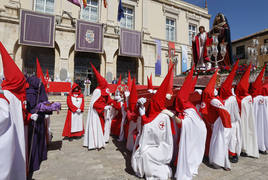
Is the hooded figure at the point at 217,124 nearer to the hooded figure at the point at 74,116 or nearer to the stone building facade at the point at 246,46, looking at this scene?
the hooded figure at the point at 74,116

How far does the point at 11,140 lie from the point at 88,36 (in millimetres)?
13348

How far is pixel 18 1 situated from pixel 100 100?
1473 cm

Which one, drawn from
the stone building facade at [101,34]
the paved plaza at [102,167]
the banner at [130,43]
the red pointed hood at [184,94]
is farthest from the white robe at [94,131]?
the banner at [130,43]

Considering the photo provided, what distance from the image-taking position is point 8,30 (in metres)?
11.5

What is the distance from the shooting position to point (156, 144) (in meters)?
2.56

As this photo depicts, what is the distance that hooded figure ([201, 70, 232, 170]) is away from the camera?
2.80 m

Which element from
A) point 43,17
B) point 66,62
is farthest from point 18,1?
point 66,62

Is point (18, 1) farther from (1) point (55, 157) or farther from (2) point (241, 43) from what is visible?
(2) point (241, 43)

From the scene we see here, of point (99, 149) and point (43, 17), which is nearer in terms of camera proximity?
point (99, 149)

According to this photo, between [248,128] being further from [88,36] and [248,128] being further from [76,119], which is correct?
[88,36]

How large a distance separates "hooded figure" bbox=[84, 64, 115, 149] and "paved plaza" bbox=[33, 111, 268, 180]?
237 mm

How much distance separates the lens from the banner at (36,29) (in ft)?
37.8

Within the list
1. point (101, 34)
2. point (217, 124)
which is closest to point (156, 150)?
point (217, 124)

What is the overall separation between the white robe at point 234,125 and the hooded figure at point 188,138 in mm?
974
